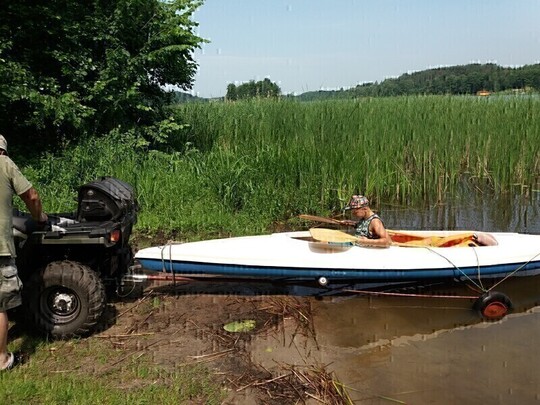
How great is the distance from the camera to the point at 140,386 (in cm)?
342

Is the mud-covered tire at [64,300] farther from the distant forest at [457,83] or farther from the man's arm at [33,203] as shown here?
the distant forest at [457,83]

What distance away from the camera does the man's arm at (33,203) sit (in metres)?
3.55

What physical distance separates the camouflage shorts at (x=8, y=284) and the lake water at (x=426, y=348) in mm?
1814

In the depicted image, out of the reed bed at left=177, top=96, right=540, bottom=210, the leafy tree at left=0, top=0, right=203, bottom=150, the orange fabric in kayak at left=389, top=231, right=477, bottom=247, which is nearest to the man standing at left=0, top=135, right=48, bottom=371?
the orange fabric in kayak at left=389, top=231, right=477, bottom=247

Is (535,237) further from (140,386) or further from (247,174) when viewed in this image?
(140,386)

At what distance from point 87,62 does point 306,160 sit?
13.3ft

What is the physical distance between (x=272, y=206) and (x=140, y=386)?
457cm

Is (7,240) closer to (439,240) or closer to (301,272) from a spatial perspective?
(301,272)

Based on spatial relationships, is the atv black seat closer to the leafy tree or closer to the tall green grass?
the tall green grass

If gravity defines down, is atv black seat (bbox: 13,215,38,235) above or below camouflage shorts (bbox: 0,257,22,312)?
above

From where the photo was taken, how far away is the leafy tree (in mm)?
8234

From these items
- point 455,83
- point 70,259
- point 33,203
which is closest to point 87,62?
point 70,259

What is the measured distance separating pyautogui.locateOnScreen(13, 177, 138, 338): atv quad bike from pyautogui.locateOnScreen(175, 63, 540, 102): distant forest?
29.9 feet

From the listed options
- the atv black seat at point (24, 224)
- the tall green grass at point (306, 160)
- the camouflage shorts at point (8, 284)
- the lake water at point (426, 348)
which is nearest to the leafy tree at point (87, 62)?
the tall green grass at point (306, 160)
